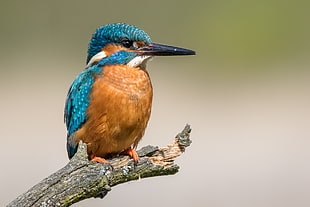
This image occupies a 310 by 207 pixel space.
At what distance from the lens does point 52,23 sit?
22.3 feet

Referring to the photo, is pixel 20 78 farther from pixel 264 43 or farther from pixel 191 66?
pixel 264 43

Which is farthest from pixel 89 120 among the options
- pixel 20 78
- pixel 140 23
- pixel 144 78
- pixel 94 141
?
pixel 140 23

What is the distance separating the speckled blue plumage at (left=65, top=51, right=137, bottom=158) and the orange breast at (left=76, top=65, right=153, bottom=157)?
3 cm

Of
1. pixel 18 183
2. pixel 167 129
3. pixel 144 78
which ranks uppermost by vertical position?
pixel 144 78

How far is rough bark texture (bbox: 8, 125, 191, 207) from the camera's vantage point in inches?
98.3

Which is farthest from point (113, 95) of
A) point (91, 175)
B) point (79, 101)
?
point (91, 175)

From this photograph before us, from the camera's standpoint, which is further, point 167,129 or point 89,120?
point 167,129

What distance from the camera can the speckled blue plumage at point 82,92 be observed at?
311 cm

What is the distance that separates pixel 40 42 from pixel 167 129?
1.83 metres

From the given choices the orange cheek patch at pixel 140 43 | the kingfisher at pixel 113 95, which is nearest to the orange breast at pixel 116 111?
the kingfisher at pixel 113 95

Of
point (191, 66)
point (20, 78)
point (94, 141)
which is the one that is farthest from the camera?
point (191, 66)

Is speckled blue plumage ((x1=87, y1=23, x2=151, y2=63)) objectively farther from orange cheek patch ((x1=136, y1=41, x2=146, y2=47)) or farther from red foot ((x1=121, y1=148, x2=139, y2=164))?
red foot ((x1=121, y1=148, x2=139, y2=164))

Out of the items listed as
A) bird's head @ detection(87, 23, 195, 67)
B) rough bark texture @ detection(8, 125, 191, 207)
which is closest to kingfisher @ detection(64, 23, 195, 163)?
bird's head @ detection(87, 23, 195, 67)

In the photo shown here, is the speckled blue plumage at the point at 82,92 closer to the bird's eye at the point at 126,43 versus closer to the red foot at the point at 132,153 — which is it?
the bird's eye at the point at 126,43
